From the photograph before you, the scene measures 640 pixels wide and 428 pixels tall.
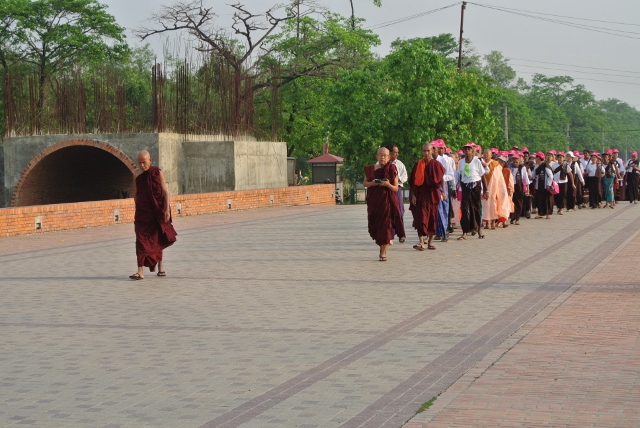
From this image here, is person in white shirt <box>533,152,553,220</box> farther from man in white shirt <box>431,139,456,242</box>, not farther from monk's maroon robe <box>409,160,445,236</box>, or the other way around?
monk's maroon robe <box>409,160,445,236</box>

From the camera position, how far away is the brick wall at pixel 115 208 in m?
20.6

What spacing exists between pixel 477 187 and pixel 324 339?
447 inches

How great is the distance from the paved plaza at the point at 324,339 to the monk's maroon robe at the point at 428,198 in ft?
2.12

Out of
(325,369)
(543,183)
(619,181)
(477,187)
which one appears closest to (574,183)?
(543,183)

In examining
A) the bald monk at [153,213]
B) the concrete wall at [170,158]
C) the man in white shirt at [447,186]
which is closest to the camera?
the bald monk at [153,213]

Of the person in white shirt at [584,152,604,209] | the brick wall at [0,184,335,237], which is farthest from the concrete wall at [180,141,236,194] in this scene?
the person in white shirt at [584,152,604,209]

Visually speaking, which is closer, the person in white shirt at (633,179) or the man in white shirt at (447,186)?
the man in white shirt at (447,186)

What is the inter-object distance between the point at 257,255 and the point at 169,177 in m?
14.0

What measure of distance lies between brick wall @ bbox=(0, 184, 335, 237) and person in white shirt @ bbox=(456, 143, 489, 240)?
7.90 meters

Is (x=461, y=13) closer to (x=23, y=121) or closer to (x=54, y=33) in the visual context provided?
(x=54, y=33)

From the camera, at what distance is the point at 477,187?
19469mm

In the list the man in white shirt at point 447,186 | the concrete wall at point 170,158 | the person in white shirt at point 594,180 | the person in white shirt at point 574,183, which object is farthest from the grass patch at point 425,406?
the person in white shirt at point 594,180

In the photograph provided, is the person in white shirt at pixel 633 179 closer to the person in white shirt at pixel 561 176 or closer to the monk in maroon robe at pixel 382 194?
the person in white shirt at pixel 561 176

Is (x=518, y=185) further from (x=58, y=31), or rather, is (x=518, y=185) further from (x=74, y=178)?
(x=58, y=31)
